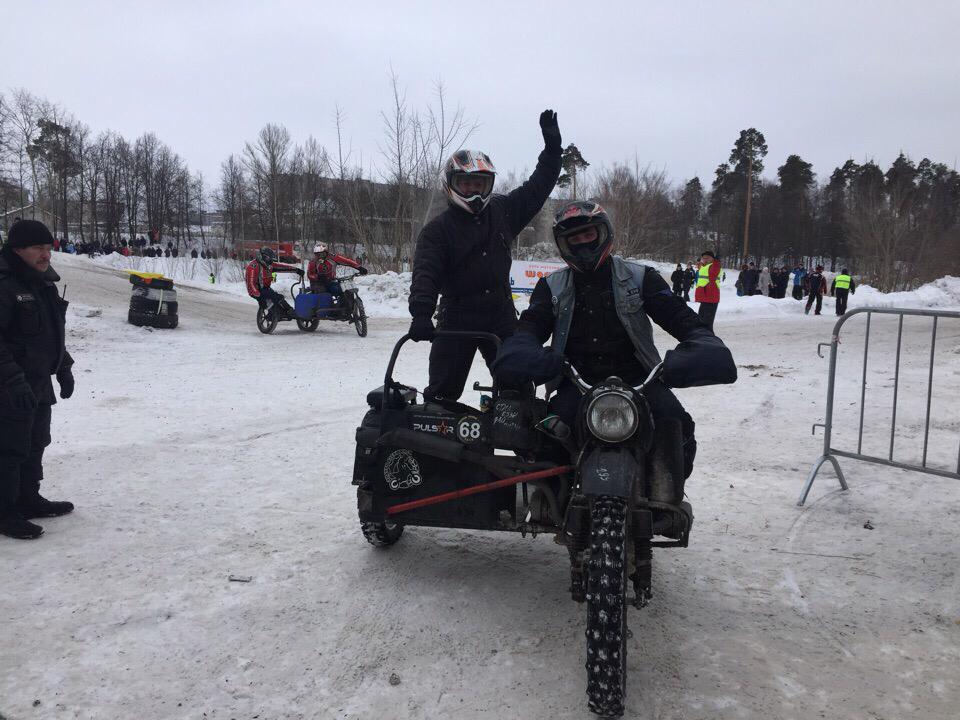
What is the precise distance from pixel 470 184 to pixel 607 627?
9.18 feet

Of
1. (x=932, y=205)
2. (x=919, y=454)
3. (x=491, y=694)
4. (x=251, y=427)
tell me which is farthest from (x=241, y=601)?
(x=932, y=205)

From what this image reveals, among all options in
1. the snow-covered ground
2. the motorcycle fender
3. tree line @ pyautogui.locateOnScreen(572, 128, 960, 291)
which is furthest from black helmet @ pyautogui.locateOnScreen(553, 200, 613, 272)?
tree line @ pyautogui.locateOnScreen(572, 128, 960, 291)

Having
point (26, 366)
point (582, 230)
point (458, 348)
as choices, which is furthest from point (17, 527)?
point (582, 230)

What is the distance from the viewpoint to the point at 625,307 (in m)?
3.34

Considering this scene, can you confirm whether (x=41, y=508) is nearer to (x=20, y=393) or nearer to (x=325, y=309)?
(x=20, y=393)

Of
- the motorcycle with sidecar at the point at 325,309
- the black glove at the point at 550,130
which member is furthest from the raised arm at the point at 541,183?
the motorcycle with sidecar at the point at 325,309

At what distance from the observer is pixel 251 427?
680 cm

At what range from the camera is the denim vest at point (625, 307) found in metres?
3.32

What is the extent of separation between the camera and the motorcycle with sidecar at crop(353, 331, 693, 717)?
245cm

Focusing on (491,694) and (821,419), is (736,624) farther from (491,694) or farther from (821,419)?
(821,419)

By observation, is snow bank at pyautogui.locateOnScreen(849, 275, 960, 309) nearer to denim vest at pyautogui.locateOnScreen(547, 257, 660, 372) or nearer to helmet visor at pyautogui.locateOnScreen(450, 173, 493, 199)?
helmet visor at pyautogui.locateOnScreen(450, 173, 493, 199)

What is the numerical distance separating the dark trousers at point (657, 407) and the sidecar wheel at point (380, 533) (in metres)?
1.23

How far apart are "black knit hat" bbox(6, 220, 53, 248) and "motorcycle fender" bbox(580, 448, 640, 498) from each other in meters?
3.42

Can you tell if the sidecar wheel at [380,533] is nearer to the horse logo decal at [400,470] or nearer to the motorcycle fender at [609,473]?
the horse logo decal at [400,470]
